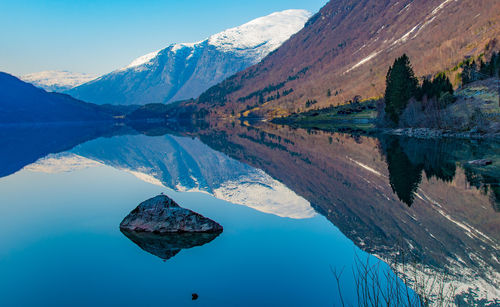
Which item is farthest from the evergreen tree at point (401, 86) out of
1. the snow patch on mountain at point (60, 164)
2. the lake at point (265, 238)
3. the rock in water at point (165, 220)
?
the rock in water at point (165, 220)

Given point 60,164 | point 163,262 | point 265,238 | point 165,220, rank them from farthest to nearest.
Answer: point 60,164 → point 165,220 → point 265,238 → point 163,262

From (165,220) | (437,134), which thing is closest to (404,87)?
(437,134)

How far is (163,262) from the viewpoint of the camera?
13.2 metres

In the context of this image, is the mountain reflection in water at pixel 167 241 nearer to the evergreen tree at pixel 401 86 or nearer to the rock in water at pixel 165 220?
the rock in water at pixel 165 220

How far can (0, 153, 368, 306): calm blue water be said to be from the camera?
35.2 feet

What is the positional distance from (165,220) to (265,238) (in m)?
5.40

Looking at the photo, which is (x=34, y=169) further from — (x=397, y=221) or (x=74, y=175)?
(x=397, y=221)

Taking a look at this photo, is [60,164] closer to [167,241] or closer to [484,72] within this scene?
[167,241]

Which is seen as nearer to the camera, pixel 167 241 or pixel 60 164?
pixel 167 241

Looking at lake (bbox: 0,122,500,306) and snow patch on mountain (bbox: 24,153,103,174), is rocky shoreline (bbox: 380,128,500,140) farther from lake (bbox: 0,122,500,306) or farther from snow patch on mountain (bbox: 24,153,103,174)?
snow patch on mountain (bbox: 24,153,103,174)

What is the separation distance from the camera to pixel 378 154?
43750 mm

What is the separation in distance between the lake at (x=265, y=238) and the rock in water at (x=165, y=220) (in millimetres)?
970

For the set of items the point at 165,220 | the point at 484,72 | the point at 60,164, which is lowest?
the point at 165,220

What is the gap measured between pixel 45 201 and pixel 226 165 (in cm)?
2217
